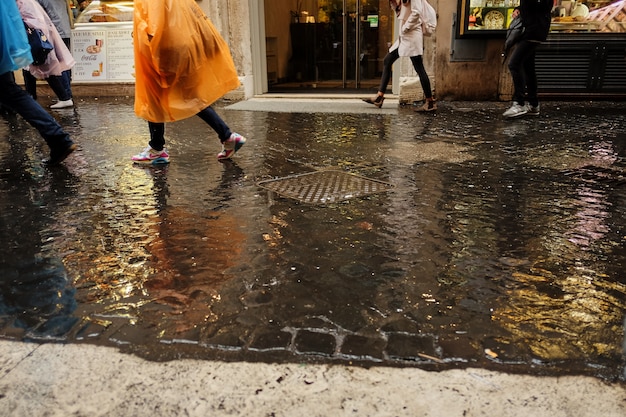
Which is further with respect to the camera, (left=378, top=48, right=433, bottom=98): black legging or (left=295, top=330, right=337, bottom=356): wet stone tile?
(left=378, top=48, right=433, bottom=98): black legging

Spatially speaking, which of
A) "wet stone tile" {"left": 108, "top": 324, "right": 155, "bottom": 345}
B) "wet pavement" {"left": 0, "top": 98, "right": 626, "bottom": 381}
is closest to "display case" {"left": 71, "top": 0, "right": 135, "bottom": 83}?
"wet pavement" {"left": 0, "top": 98, "right": 626, "bottom": 381}

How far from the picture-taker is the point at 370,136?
19.0ft

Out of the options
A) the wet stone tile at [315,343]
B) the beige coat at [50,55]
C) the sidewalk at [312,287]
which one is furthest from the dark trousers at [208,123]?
the beige coat at [50,55]

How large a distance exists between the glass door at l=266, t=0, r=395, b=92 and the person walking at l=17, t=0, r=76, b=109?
3.57 metres

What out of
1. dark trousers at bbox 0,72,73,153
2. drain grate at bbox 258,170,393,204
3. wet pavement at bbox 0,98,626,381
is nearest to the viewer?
wet pavement at bbox 0,98,626,381

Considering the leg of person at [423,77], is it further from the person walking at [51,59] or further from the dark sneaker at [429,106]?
the person walking at [51,59]

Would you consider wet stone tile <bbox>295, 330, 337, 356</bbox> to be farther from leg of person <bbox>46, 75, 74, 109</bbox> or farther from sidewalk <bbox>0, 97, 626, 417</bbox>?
leg of person <bbox>46, 75, 74, 109</bbox>

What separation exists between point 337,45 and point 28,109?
6903mm

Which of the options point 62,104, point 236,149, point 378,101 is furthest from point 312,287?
point 62,104

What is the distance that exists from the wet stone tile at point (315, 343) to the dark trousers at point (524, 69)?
551 cm

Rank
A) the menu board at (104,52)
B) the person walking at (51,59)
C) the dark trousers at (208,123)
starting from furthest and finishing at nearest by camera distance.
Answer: the menu board at (104,52), the person walking at (51,59), the dark trousers at (208,123)

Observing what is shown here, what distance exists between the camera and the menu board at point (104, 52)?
966 cm

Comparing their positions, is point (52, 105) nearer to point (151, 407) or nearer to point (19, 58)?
point (19, 58)

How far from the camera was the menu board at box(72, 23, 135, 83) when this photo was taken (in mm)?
9664
